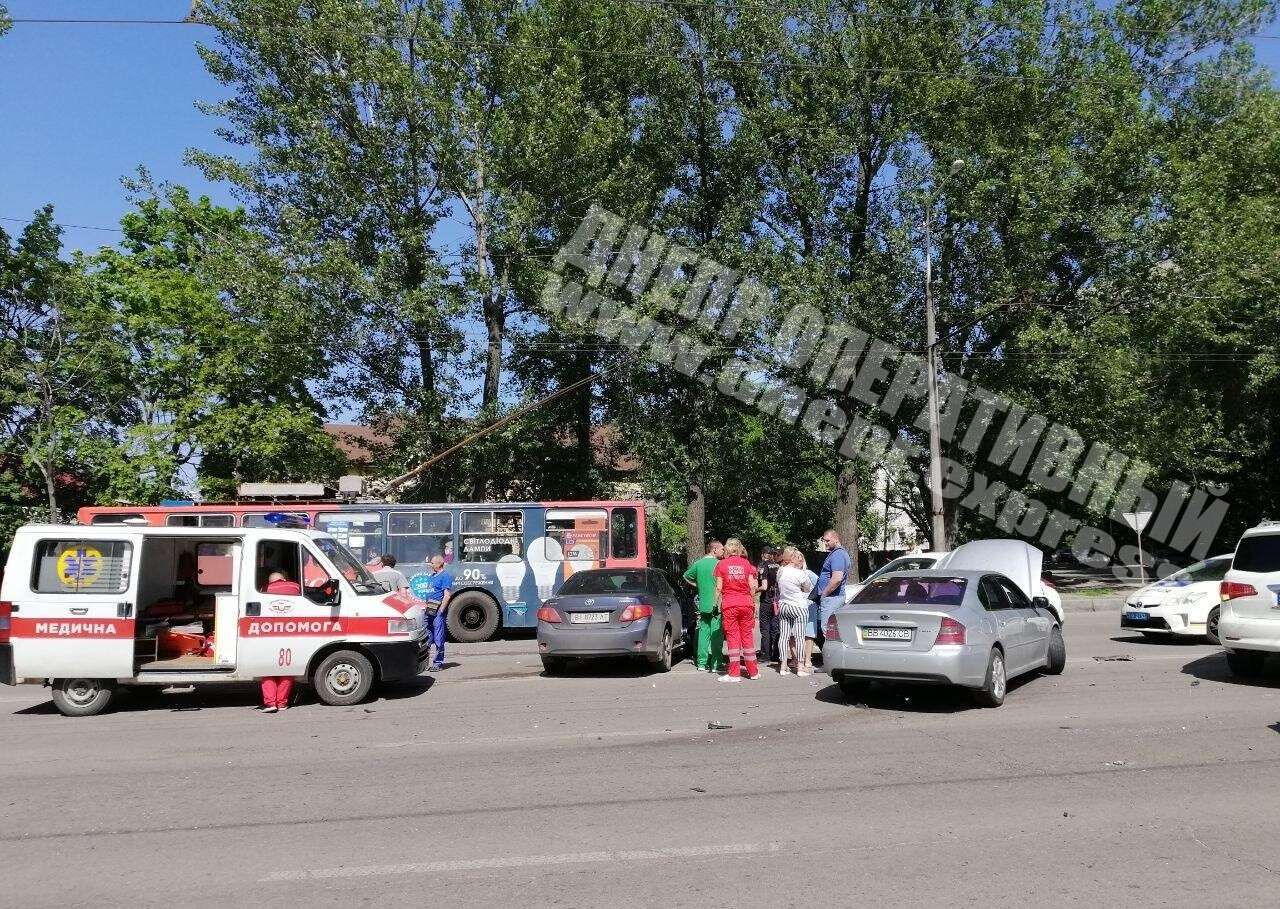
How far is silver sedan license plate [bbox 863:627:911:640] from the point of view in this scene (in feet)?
30.9

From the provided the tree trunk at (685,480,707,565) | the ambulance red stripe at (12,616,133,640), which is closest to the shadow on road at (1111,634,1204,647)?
the tree trunk at (685,480,707,565)

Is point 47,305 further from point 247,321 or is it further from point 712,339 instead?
point 712,339

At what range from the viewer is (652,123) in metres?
28.6

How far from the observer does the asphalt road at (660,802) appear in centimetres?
482

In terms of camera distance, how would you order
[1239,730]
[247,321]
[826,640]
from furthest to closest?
[247,321]
[826,640]
[1239,730]

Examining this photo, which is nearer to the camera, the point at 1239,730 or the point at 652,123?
the point at 1239,730

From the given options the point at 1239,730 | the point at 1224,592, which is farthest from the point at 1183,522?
the point at 1239,730

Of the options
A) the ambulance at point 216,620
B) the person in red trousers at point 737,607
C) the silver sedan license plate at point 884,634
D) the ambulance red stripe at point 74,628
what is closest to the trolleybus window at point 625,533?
the person in red trousers at point 737,607

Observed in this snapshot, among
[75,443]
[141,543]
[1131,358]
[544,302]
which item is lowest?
[141,543]

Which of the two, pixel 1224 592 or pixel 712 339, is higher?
pixel 712 339

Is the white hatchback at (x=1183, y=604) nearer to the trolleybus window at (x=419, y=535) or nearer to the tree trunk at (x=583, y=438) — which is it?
the trolleybus window at (x=419, y=535)

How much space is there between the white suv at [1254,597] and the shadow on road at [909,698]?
235cm

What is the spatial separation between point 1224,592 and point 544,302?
62.1 feet

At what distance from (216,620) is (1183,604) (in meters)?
13.7
